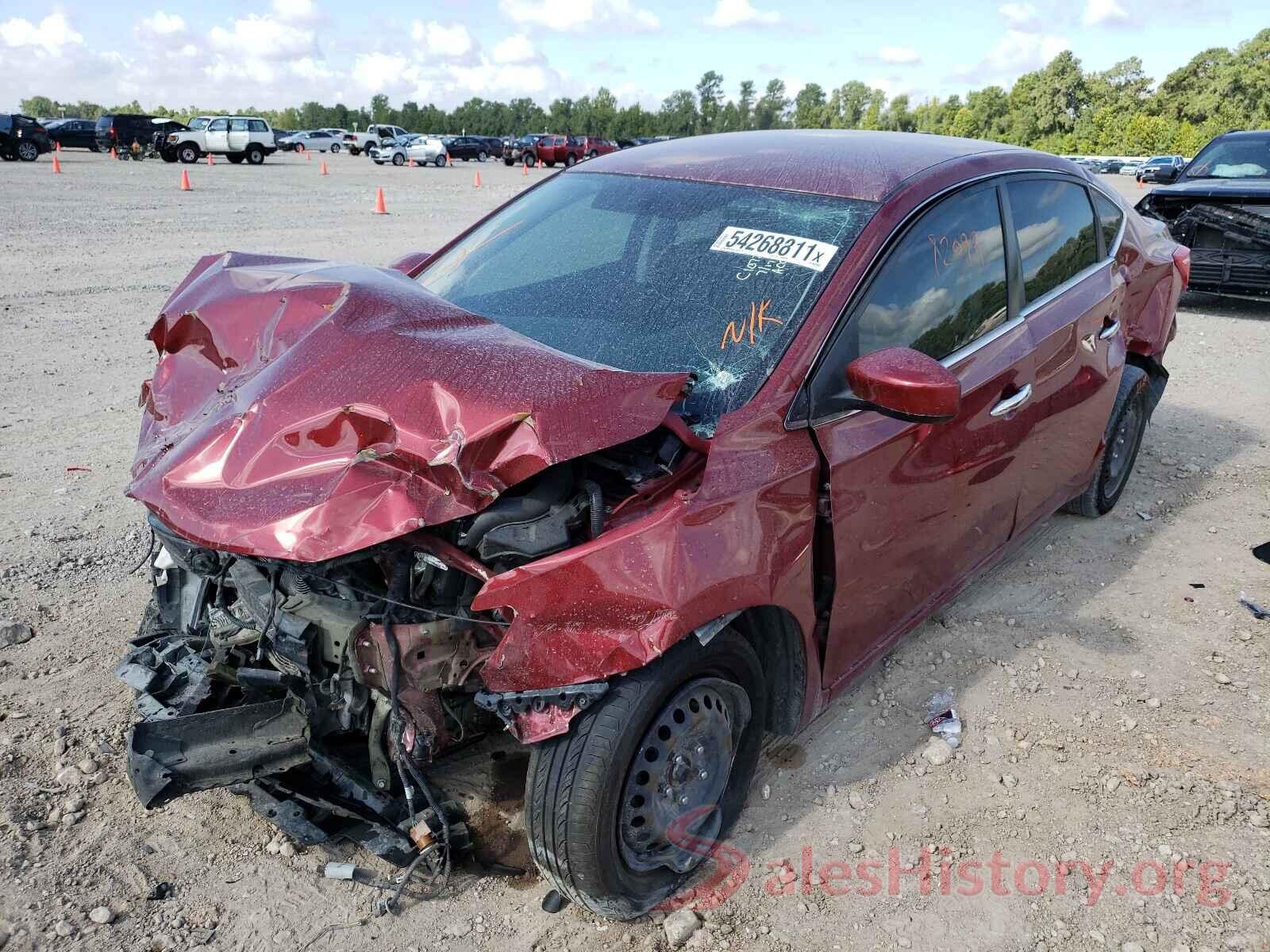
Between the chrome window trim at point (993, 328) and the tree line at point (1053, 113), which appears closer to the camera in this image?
the chrome window trim at point (993, 328)

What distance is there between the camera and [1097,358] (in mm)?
3998

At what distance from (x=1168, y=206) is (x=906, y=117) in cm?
8080

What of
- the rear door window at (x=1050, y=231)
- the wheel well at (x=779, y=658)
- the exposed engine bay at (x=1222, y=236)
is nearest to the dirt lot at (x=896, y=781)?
the wheel well at (x=779, y=658)

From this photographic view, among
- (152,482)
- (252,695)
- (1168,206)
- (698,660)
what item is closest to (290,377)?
(152,482)

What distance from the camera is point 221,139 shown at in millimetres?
33406

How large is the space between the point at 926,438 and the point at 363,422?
171 centimetres

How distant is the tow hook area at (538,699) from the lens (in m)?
2.19

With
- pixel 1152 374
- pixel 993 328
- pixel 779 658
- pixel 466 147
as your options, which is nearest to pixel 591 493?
pixel 779 658

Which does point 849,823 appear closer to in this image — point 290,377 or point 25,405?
point 290,377

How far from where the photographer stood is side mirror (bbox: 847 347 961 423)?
2.45 metres

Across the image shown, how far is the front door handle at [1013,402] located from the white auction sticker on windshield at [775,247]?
87 centimetres

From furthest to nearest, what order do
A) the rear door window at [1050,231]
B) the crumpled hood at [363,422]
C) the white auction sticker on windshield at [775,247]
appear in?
the rear door window at [1050,231] < the white auction sticker on windshield at [775,247] < the crumpled hood at [363,422]

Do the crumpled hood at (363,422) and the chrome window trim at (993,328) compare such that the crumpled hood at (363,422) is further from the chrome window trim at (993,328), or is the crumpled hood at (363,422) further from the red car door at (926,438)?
the red car door at (926,438)

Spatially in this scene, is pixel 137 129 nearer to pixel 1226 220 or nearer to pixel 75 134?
pixel 75 134
